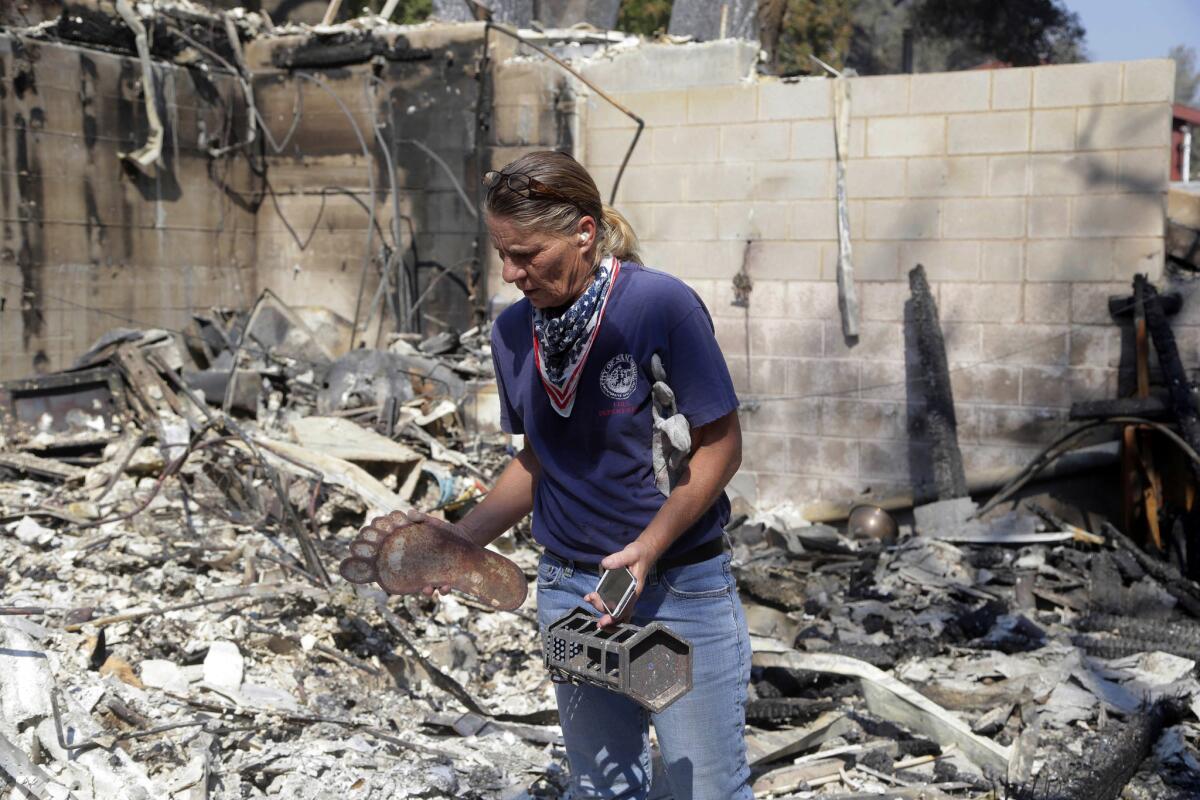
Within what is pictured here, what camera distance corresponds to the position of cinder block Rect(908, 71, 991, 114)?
7152 mm

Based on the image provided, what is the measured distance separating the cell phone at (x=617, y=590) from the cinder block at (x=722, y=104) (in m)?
6.09

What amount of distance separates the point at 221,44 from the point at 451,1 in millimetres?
2052

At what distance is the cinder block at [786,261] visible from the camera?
7.72 m

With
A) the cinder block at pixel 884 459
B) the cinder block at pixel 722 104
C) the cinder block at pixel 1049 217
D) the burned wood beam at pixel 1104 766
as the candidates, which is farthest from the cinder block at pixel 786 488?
the burned wood beam at pixel 1104 766

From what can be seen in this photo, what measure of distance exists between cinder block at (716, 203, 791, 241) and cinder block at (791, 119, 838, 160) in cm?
37

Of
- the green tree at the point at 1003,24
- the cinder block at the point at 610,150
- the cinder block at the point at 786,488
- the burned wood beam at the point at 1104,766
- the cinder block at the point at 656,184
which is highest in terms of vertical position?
the green tree at the point at 1003,24

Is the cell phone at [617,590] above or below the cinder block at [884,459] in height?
above

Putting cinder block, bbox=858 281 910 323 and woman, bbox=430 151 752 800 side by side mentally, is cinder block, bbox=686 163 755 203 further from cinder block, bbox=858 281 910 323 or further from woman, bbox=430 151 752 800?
woman, bbox=430 151 752 800

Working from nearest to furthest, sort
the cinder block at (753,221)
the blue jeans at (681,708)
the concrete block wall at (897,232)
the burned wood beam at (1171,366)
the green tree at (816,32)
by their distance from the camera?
the blue jeans at (681,708) → the burned wood beam at (1171,366) → the concrete block wall at (897,232) → the cinder block at (753,221) → the green tree at (816,32)

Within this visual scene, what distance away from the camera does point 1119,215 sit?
6879 mm

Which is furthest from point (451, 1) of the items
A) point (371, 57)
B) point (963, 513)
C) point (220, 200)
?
point (963, 513)

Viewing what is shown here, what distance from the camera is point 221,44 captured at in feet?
31.4

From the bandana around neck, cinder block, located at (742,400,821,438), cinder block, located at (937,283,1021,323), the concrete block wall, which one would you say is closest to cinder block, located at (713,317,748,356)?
the concrete block wall

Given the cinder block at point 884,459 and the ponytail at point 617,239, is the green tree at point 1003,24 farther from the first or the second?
the ponytail at point 617,239
